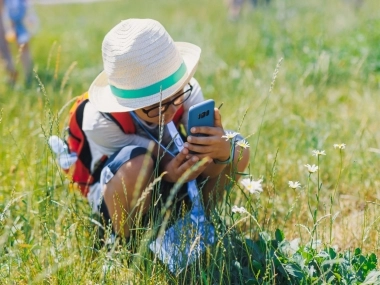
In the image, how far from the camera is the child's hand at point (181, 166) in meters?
2.04

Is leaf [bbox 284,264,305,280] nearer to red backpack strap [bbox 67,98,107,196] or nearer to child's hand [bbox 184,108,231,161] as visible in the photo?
child's hand [bbox 184,108,231,161]

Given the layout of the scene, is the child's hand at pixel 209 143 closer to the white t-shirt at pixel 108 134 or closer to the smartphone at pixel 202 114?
the smartphone at pixel 202 114

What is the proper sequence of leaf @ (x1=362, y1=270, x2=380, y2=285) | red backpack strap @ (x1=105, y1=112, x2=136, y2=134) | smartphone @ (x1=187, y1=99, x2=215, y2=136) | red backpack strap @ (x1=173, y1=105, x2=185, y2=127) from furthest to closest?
red backpack strap @ (x1=173, y1=105, x2=185, y2=127), red backpack strap @ (x1=105, y1=112, x2=136, y2=134), smartphone @ (x1=187, y1=99, x2=215, y2=136), leaf @ (x1=362, y1=270, x2=380, y2=285)

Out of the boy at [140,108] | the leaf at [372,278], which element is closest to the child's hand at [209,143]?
the boy at [140,108]

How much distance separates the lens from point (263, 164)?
2807mm

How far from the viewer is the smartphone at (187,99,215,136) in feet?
6.44

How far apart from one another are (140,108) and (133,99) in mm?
43

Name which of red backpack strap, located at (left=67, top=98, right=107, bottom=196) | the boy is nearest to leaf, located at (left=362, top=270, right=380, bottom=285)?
the boy

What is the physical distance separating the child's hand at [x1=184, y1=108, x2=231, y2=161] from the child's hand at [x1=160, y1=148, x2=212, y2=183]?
0.02m

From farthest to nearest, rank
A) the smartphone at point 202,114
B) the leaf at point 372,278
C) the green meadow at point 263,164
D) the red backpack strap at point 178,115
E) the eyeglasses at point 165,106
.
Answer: the red backpack strap at point 178,115 < the eyeglasses at point 165,106 < the smartphone at point 202,114 < the green meadow at point 263,164 < the leaf at point 372,278

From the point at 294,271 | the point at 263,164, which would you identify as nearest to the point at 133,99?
the point at 294,271

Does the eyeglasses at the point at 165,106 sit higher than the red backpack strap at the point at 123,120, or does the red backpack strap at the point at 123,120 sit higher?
the eyeglasses at the point at 165,106

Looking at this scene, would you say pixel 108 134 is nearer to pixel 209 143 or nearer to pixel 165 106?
pixel 165 106

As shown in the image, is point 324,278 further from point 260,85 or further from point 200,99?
point 260,85
